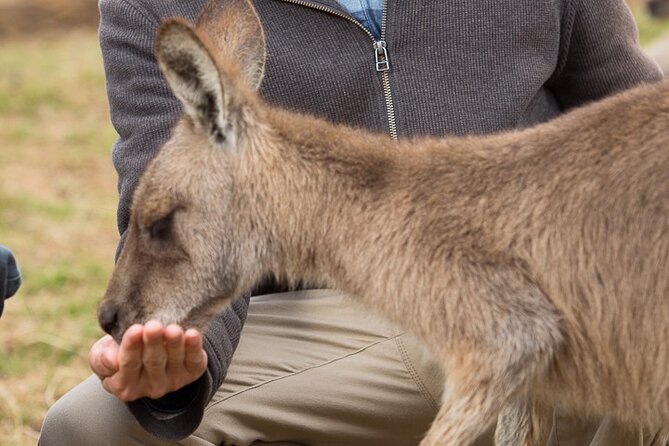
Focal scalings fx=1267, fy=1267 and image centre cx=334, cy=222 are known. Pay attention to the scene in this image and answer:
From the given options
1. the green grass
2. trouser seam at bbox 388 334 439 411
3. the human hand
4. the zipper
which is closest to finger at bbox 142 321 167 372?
the human hand

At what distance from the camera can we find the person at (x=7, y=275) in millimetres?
3529

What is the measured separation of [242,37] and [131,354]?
864 millimetres

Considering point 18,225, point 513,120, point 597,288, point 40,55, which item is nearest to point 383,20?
point 513,120

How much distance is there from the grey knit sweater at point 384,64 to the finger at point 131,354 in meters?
0.53

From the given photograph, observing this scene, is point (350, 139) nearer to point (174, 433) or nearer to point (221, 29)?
point (221, 29)

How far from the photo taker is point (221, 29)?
10.8 ft

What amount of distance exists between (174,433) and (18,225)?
3.99m

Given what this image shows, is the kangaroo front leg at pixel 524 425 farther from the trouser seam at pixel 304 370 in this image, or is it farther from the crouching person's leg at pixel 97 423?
the crouching person's leg at pixel 97 423

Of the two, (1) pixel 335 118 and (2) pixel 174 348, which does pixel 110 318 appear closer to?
(2) pixel 174 348

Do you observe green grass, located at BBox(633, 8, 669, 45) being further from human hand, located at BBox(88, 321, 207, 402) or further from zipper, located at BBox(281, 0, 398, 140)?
human hand, located at BBox(88, 321, 207, 402)

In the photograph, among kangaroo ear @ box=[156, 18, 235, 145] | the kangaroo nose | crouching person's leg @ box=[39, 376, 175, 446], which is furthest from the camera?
crouching person's leg @ box=[39, 376, 175, 446]

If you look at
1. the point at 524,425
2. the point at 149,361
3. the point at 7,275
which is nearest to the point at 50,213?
the point at 7,275

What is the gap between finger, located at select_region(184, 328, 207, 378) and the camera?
3068mm

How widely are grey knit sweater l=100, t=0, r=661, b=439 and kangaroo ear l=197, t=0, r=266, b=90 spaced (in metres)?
0.39
